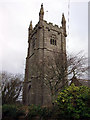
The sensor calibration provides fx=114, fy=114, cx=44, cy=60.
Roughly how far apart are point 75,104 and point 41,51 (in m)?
17.8

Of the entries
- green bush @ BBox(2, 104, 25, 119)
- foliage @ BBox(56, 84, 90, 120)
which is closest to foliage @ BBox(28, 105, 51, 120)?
green bush @ BBox(2, 104, 25, 119)

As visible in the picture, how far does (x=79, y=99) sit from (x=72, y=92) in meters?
0.85

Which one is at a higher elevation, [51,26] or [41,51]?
[51,26]

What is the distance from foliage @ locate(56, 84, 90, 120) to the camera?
7270 millimetres

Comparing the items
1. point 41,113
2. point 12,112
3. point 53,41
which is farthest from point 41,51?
point 41,113

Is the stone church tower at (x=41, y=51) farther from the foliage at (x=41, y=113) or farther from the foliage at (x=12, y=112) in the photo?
the foliage at (x=41, y=113)

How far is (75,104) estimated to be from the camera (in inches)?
302

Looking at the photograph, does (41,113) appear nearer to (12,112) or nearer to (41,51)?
(12,112)

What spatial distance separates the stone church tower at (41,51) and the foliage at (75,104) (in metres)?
11.8

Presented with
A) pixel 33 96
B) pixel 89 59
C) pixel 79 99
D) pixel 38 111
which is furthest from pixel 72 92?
pixel 33 96

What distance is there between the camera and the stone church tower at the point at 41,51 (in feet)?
70.2

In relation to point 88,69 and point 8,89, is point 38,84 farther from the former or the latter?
point 88,69

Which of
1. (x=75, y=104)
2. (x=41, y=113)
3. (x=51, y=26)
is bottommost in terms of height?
(x=41, y=113)

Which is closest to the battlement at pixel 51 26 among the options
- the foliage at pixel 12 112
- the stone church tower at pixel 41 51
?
the stone church tower at pixel 41 51
